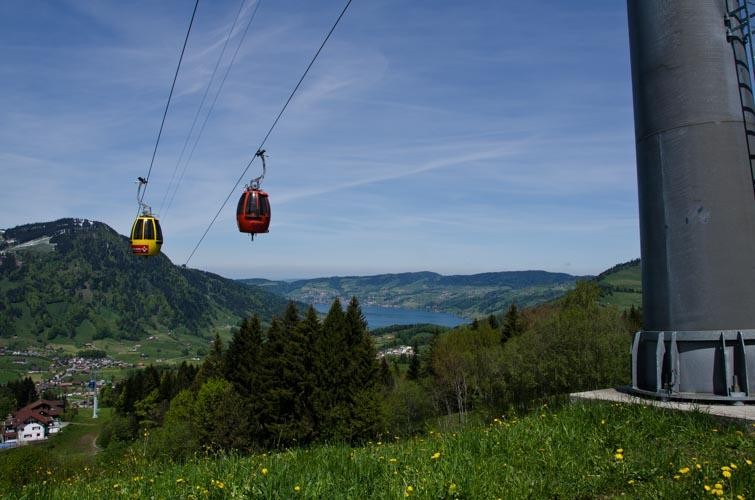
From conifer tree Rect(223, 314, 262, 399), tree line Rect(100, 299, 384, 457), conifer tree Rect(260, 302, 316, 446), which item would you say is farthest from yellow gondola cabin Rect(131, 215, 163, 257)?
conifer tree Rect(223, 314, 262, 399)

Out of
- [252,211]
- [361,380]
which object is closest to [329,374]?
[361,380]

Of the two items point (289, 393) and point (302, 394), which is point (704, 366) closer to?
point (302, 394)

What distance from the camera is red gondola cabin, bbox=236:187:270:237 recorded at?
58.4ft

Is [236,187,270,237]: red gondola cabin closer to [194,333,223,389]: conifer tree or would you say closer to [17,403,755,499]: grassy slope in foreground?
[17,403,755,499]: grassy slope in foreground

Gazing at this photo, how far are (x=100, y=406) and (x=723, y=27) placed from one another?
17755cm

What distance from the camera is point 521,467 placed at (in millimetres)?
5102

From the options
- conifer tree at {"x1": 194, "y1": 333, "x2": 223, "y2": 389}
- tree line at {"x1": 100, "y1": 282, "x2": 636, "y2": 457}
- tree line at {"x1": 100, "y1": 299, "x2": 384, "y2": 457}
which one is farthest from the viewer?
conifer tree at {"x1": 194, "y1": 333, "x2": 223, "y2": 389}

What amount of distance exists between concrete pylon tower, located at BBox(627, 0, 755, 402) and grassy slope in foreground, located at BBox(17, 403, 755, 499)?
1.52 meters

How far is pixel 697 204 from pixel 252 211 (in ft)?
43.7

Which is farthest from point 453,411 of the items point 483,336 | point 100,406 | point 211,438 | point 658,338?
point 100,406

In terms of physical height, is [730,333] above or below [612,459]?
above

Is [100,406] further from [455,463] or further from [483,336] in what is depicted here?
[455,463]

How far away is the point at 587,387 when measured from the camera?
34375 mm

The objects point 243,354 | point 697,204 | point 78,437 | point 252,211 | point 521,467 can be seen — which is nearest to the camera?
point 521,467
